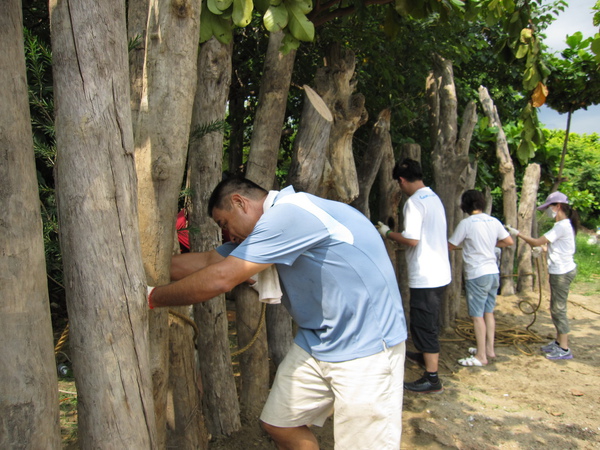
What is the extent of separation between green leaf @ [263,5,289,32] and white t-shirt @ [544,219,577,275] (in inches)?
175

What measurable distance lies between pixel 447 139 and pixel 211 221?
3.83m

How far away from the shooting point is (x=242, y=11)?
251 centimetres

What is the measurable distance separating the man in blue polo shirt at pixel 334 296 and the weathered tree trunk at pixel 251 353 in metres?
1.10

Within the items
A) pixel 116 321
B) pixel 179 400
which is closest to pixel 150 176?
→ pixel 116 321

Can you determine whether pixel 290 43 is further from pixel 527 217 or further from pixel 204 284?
pixel 527 217

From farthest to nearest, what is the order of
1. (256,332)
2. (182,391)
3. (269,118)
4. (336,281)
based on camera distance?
1. (269,118)
2. (256,332)
3. (182,391)
4. (336,281)

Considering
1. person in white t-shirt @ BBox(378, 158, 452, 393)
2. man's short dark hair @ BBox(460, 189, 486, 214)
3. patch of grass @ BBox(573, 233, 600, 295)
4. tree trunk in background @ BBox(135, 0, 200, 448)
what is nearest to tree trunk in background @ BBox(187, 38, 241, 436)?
tree trunk in background @ BBox(135, 0, 200, 448)

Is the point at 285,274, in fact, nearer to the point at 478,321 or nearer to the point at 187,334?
the point at 187,334

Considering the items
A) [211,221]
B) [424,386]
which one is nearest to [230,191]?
[211,221]

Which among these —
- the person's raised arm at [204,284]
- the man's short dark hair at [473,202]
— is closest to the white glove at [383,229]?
the man's short dark hair at [473,202]

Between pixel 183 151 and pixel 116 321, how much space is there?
79cm

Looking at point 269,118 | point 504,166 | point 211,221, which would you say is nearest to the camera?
point 211,221

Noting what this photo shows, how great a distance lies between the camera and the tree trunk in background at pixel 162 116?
2203 millimetres

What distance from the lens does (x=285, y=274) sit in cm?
255
